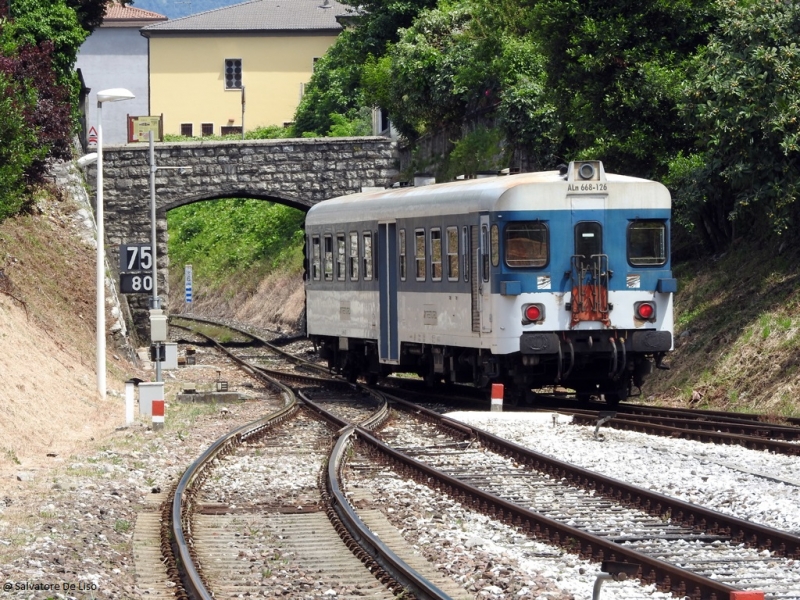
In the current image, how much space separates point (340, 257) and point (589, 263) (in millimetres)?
7074

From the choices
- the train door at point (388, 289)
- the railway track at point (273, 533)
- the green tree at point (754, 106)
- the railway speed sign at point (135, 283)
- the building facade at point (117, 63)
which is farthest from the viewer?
the building facade at point (117, 63)

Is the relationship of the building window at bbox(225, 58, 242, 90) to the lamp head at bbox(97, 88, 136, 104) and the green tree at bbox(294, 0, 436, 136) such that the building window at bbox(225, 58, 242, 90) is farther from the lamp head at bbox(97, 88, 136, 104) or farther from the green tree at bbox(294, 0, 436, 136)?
the lamp head at bbox(97, 88, 136, 104)

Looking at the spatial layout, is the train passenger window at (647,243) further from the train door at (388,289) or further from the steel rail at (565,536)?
the steel rail at (565,536)

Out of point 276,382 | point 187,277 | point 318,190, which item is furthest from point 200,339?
point 276,382

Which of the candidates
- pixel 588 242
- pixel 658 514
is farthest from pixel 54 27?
pixel 658 514

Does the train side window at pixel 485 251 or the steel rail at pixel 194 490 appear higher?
the train side window at pixel 485 251

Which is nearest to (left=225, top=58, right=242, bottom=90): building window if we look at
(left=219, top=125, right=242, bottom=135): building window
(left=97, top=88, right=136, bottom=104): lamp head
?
(left=219, top=125, right=242, bottom=135): building window

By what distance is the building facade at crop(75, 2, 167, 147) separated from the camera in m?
86.3

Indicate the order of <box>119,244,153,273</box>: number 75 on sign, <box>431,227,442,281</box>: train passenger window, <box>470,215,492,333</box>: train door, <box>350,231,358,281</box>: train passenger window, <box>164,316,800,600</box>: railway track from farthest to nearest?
<box>119,244,153,273</box>: number 75 on sign, <box>350,231,358,281</box>: train passenger window, <box>431,227,442,281</box>: train passenger window, <box>470,215,492,333</box>: train door, <box>164,316,800,600</box>: railway track

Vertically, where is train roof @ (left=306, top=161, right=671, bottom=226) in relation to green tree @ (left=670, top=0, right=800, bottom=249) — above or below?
below

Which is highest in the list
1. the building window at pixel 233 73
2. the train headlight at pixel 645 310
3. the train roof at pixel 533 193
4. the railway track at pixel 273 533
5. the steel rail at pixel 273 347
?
the building window at pixel 233 73

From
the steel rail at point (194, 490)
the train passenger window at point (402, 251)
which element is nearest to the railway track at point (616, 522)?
the steel rail at point (194, 490)

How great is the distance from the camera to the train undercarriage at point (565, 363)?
2012 centimetres

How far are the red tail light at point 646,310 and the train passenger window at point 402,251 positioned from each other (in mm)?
4143
